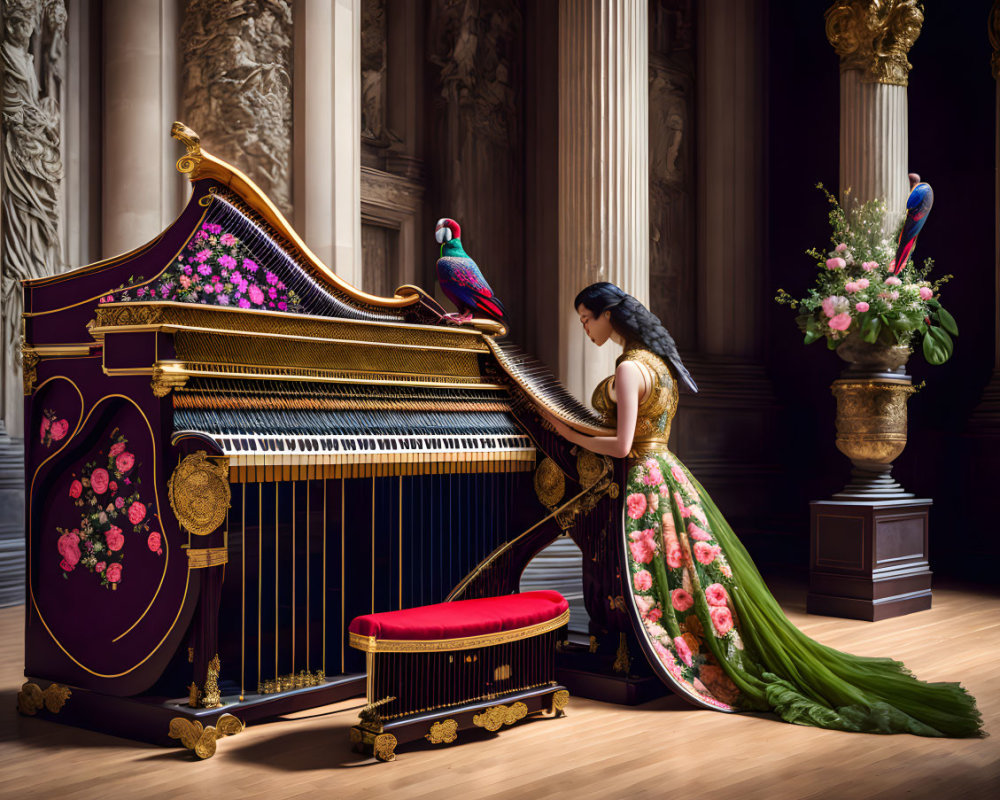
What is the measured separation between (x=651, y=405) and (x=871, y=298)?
10.2ft

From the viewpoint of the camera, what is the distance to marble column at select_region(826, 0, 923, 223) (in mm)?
8258

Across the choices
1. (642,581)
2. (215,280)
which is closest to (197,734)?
(215,280)

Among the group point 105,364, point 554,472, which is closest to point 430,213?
point 554,472

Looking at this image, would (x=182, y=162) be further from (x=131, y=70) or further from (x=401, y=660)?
(x=131, y=70)

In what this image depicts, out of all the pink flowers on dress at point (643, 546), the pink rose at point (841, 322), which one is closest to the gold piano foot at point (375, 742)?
the pink flowers on dress at point (643, 546)

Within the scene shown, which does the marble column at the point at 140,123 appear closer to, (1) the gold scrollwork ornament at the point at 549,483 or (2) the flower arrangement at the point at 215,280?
(2) the flower arrangement at the point at 215,280

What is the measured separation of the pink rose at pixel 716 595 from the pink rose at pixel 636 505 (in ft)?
1.26

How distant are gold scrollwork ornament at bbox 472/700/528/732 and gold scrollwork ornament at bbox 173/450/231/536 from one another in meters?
1.09

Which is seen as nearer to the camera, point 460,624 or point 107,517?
point 460,624

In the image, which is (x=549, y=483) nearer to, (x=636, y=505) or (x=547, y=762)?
(x=636, y=505)

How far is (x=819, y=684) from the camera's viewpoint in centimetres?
403

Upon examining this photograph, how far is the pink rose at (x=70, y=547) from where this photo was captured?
3773mm

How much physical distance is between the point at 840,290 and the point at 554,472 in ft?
10.5

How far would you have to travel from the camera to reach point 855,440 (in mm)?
6898
